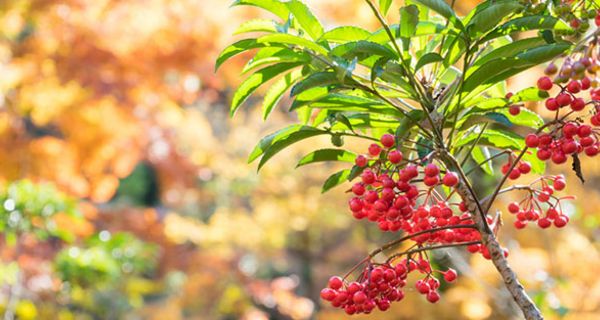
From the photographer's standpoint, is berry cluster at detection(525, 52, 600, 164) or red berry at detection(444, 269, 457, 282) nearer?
berry cluster at detection(525, 52, 600, 164)

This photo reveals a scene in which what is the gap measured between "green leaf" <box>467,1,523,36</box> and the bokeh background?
72.1 inches

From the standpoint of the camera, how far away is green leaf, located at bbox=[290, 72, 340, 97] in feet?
2.58

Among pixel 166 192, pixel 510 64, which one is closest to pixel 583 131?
pixel 510 64

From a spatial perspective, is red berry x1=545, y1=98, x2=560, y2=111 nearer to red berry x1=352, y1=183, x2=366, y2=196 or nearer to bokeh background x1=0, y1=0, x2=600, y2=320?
red berry x1=352, y1=183, x2=366, y2=196

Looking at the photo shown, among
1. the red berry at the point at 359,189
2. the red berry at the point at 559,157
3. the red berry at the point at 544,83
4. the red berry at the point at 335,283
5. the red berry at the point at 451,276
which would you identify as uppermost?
the red berry at the point at 544,83

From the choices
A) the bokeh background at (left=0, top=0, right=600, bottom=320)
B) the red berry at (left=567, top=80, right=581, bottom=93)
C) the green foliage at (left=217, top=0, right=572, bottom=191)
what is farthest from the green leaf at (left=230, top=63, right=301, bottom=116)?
the bokeh background at (left=0, top=0, right=600, bottom=320)

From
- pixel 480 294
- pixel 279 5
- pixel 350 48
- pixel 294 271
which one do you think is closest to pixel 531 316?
pixel 350 48

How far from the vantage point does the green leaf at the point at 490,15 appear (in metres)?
0.76

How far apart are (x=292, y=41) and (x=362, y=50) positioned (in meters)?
0.08

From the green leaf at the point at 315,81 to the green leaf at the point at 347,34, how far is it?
7 cm

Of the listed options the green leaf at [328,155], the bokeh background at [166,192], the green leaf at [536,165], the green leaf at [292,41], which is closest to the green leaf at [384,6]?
the green leaf at [292,41]

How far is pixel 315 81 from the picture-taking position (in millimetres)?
789

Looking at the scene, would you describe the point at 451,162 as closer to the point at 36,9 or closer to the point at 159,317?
the point at 36,9

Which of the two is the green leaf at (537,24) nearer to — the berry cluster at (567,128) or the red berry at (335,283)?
the berry cluster at (567,128)
